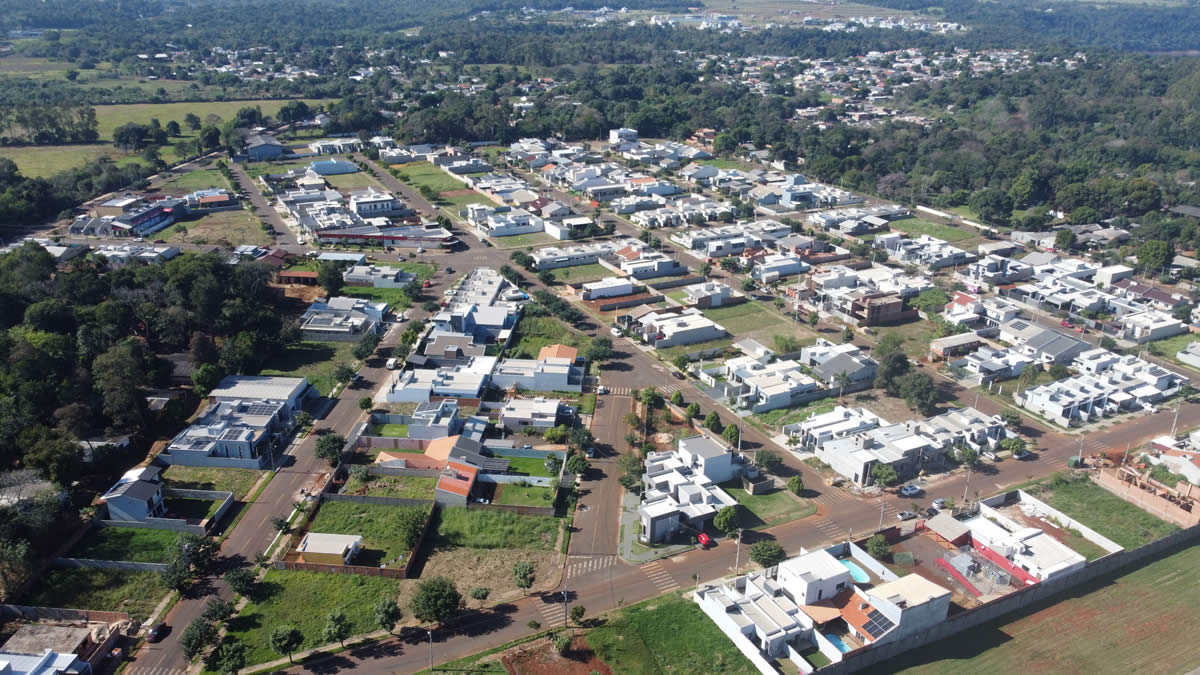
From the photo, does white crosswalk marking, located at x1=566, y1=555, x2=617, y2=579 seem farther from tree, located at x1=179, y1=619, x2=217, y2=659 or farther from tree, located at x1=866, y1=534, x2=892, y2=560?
tree, located at x1=179, y1=619, x2=217, y2=659

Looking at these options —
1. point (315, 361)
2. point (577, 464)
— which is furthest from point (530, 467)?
point (315, 361)

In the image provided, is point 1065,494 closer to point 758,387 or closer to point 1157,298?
point 758,387

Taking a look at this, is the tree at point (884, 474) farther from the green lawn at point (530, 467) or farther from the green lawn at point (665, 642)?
the green lawn at point (530, 467)

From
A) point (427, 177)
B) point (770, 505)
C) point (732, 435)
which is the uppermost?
point (427, 177)

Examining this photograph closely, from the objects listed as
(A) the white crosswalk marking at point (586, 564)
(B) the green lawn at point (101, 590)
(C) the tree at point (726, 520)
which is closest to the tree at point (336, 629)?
(B) the green lawn at point (101, 590)

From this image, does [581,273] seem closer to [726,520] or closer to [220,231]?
[220,231]

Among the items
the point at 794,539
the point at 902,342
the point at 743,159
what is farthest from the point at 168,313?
the point at 743,159

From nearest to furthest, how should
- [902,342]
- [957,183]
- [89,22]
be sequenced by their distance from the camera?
[902,342], [957,183], [89,22]
